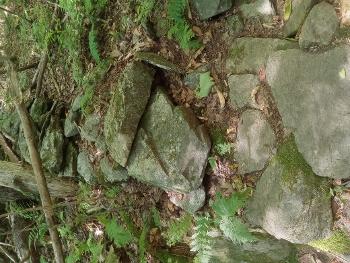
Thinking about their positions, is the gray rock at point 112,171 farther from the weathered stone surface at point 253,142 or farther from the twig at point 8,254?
the twig at point 8,254

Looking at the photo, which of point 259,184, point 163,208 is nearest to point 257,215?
Answer: point 259,184

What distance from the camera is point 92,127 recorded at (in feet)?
17.4

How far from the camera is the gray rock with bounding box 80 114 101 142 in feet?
17.2

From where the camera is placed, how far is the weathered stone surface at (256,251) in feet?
12.9

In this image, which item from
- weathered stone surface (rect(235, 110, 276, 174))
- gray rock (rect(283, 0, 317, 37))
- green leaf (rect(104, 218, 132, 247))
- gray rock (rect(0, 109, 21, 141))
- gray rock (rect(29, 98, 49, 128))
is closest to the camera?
gray rock (rect(283, 0, 317, 37))

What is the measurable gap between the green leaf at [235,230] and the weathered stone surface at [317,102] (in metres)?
0.98

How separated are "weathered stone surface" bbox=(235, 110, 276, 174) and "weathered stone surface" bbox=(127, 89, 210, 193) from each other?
16.0 inches

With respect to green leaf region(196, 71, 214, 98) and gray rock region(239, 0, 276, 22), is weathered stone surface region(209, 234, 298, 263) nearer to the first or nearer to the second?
green leaf region(196, 71, 214, 98)

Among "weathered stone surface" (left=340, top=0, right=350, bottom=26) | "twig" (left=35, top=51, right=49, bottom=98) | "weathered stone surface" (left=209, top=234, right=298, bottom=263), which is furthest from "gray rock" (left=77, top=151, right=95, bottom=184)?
"weathered stone surface" (left=340, top=0, right=350, bottom=26)

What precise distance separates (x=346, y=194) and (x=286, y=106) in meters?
0.91

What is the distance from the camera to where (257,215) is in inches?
152

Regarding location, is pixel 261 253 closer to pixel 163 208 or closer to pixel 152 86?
pixel 163 208

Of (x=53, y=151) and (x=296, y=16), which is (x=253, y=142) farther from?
(x=53, y=151)

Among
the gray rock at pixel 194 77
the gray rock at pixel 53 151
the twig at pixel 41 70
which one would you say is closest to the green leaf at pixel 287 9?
the gray rock at pixel 194 77
